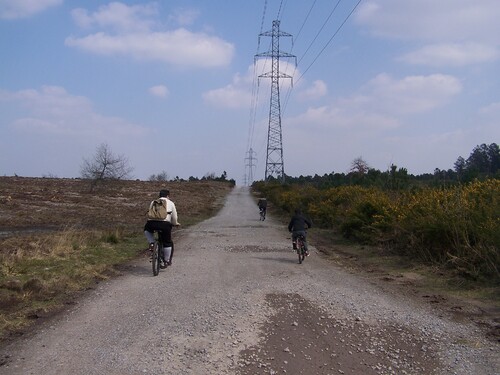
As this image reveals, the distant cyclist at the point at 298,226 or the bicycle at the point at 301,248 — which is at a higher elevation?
the distant cyclist at the point at 298,226

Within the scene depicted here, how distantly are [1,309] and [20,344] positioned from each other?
202 centimetres

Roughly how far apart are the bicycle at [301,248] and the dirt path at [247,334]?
2988 millimetres

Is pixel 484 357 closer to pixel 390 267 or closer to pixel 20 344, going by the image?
pixel 20 344

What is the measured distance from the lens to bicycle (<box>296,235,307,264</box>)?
13.9 meters

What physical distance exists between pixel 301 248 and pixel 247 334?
24.2ft

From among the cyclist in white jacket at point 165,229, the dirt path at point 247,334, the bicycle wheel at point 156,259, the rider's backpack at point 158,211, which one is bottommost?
the dirt path at point 247,334

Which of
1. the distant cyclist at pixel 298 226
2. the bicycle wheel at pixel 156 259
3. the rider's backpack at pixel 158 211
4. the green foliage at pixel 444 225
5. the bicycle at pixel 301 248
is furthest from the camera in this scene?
the distant cyclist at pixel 298 226

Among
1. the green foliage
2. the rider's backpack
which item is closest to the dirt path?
the rider's backpack

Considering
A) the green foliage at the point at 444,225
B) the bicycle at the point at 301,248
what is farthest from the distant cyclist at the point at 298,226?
the green foliage at the point at 444,225

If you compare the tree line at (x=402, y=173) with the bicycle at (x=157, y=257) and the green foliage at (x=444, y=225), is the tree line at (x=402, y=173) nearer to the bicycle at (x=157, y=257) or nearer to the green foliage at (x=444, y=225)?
the green foliage at (x=444, y=225)

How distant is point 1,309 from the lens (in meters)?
8.06

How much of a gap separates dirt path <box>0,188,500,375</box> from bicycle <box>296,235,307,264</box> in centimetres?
299

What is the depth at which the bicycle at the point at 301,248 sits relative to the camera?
13938 mm

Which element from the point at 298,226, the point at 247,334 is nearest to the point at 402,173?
the point at 298,226
